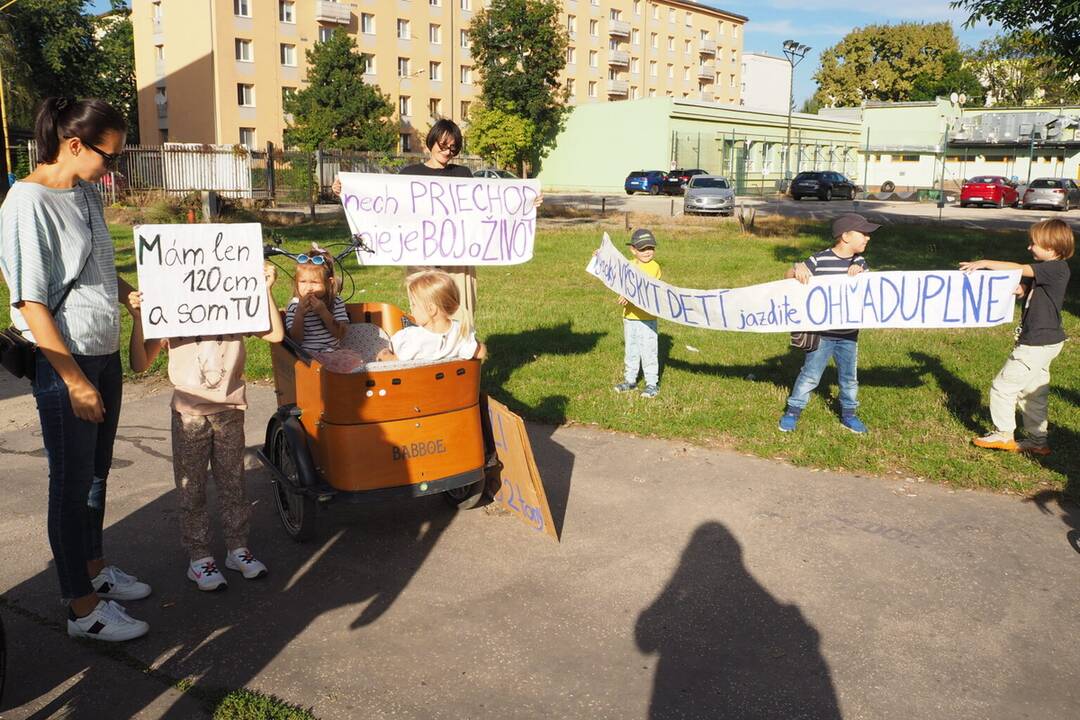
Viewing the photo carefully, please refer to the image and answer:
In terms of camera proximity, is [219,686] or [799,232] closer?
[219,686]

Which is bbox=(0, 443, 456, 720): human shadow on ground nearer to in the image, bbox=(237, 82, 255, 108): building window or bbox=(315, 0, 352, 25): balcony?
bbox=(237, 82, 255, 108): building window

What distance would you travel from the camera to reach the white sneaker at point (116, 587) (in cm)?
404

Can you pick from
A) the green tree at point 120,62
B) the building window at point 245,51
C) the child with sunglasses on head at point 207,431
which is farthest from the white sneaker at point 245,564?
the green tree at point 120,62

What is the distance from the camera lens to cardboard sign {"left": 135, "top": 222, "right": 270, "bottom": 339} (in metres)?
3.83

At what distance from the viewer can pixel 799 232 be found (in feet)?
79.6

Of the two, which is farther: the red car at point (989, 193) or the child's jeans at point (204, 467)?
the red car at point (989, 193)

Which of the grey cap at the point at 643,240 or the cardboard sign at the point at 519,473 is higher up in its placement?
the grey cap at the point at 643,240

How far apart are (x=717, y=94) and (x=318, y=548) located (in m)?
95.0

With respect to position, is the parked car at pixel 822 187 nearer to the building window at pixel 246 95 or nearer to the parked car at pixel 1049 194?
the parked car at pixel 1049 194

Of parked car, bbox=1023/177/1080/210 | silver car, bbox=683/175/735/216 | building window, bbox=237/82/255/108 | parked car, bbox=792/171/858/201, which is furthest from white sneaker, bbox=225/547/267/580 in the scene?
building window, bbox=237/82/255/108

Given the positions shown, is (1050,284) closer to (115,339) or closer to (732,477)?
(732,477)

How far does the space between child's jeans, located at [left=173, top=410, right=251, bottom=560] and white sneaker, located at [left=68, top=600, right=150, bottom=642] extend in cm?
54

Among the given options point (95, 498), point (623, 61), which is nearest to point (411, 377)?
point (95, 498)

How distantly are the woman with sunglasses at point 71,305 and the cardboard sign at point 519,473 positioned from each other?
73.0 inches
